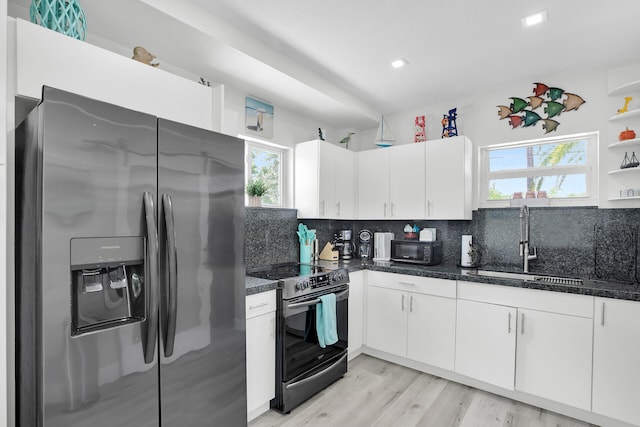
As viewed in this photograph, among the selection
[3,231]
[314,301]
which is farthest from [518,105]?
[3,231]

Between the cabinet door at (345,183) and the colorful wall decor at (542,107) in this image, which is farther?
the cabinet door at (345,183)

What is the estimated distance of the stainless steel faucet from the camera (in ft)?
9.53

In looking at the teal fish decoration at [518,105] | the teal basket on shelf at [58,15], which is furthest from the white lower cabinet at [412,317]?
the teal basket on shelf at [58,15]

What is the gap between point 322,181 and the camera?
3283mm

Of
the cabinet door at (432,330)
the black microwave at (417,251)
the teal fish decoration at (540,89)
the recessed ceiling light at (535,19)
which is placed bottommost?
the cabinet door at (432,330)

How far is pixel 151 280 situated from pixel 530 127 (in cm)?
326

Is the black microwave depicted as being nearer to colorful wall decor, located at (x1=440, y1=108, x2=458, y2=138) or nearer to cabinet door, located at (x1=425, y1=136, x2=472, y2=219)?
cabinet door, located at (x1=425, y1=136, x2=472, y2=219)

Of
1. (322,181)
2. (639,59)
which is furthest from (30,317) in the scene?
(639,59)

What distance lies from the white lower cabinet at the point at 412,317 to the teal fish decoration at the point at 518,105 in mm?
1715

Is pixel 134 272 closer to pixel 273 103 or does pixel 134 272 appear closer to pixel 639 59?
pixel 273 103

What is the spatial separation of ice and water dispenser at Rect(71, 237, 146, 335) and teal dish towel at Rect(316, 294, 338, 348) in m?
1.40

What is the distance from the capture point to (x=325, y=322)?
8.36ft

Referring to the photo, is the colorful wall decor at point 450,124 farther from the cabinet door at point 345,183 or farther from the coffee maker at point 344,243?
the coffee maker at point 344,243

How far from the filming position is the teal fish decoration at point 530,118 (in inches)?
118
